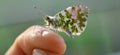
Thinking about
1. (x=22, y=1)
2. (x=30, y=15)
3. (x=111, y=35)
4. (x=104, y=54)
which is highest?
(x=22, y=1)

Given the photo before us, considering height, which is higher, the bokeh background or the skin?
the bokeh background

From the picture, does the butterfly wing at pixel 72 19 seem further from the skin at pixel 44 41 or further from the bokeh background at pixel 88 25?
the bokeh background at pixel 88 25

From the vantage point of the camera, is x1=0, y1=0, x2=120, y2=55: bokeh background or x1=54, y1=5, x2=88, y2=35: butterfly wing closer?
x1=54, y1=5, x2=88, y2=35: butterfly wing

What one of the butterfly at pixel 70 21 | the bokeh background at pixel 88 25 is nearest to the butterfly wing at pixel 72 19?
the butterfly at pixel 70 21

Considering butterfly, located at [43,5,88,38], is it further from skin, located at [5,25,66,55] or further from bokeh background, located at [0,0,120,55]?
bokeh background, located at [0,0,120,55]

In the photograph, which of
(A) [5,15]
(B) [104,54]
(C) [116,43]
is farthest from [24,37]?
(A) [5,15]

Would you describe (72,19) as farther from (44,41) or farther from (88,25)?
(88,25)

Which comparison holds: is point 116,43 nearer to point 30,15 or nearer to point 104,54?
point 104,54

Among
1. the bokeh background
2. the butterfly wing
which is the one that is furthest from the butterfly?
the bokeh background
